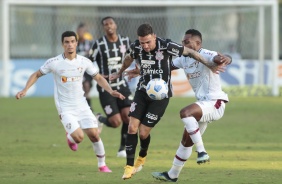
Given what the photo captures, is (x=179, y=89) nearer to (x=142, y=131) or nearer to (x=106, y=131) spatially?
(x=106, y=131)

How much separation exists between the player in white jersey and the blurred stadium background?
16.9m

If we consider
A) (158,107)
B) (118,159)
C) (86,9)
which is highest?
(86,9)

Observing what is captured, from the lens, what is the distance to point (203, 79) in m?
12.0

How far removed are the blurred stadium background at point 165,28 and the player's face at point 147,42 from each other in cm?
1824

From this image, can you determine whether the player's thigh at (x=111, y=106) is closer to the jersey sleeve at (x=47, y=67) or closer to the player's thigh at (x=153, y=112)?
the jersey sleeve at (x=47, y=67)

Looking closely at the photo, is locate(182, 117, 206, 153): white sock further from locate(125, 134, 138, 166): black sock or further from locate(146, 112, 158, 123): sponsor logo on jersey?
locate(125, 134, 138, 166): black sock

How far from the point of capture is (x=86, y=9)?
32.5 meters

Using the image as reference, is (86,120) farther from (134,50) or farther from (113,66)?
(113,66)

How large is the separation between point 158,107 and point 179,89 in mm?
19038

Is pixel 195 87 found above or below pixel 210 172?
above

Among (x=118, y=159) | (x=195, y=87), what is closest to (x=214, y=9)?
(x=118, y=159)

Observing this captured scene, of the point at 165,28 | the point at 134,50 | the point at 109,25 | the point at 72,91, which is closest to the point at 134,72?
the point at 134,50

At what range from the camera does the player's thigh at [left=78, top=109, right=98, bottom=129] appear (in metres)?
13.0

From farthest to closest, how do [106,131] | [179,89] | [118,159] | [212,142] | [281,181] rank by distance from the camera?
[179,89] → [106,131] → [212,142] → [118,159] → [281,181]
